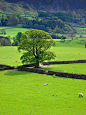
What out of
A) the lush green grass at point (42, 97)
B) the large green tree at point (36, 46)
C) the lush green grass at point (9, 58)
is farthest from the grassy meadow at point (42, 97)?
the lush green grass at point (9, 58)

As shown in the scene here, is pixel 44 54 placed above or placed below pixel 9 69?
above

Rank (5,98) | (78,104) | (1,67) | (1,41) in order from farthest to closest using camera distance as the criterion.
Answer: (1,41)
(1,67)
(5,98)
(78,104)

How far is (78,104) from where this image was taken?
2841cm

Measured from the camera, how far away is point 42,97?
1260 inches

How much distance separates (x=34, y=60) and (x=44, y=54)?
3578 millimetres

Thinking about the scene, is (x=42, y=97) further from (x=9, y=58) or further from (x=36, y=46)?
(x=9, y=58)

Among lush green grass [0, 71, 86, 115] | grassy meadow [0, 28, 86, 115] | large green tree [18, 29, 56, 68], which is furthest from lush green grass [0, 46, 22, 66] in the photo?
lush green grass [0, 71, 86, 115]

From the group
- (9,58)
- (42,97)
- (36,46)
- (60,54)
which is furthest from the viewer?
(60,54)

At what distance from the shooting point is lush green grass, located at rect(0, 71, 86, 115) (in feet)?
87.9

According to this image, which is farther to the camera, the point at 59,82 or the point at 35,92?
the point at 59,82

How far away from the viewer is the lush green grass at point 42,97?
2678cm

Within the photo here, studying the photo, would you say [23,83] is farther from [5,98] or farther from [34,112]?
[34,112]

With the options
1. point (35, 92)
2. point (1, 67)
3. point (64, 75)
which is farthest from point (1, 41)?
point (35, 92)

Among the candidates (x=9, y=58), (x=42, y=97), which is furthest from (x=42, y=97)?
(x=9, y=58)
